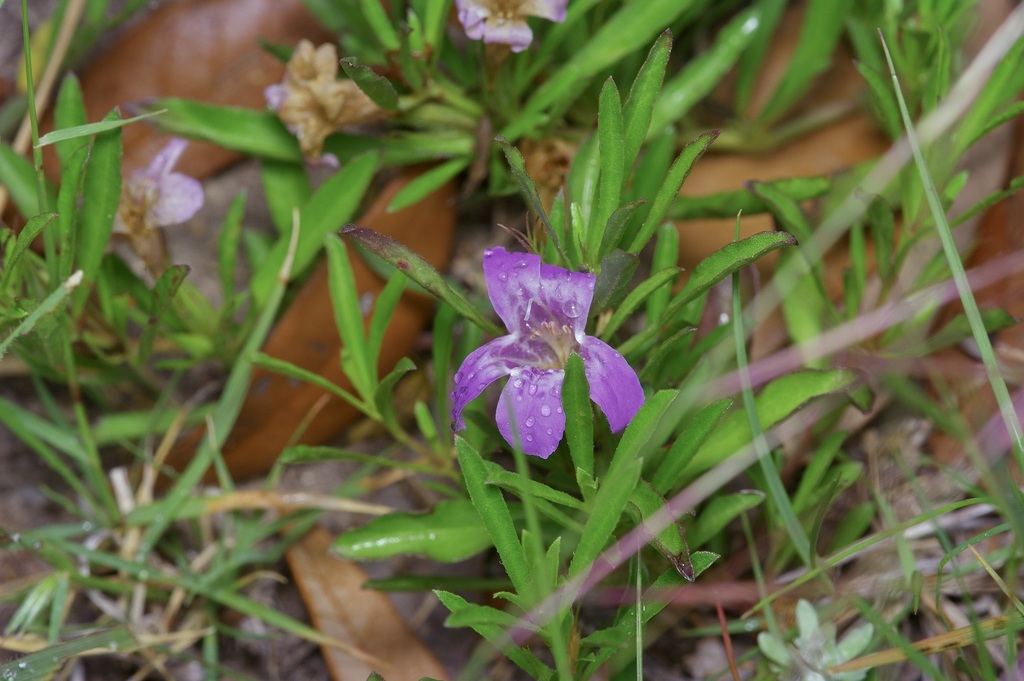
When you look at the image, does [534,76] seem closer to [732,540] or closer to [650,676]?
[732,540]

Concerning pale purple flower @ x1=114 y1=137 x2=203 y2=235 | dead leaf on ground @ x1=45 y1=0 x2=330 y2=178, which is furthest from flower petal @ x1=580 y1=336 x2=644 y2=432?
dead leaf on ground @ x1=45 y1=0 x2=330 y2=178

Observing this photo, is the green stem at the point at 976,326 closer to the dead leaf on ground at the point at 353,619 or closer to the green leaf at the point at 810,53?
the green leaf at the point at 810,53

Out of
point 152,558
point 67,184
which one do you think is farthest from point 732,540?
point 67,184

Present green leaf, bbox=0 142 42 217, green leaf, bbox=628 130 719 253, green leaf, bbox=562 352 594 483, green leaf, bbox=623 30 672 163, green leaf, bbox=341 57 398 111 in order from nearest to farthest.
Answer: green leaf, bbox=562 352 594 483
green leaf, bbox=628 130 719 253
green leaf, bbox=623 30 672 163
green leaf, bbox=341 57 398 111
green leaf, bbox=0 142 42 217

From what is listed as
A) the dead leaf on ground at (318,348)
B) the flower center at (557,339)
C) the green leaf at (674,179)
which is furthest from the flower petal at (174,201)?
the green leaf at (674,179)

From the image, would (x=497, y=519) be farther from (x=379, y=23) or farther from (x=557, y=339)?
(x=379, y=23)

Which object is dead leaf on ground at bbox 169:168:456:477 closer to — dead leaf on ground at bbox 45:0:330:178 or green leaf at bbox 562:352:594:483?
dead leaf on ground at bbox 45:0:330:178
